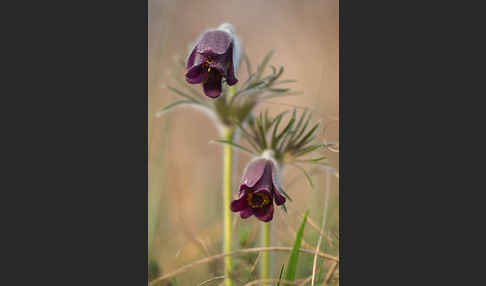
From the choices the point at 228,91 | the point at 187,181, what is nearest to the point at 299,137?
the point at 228,91

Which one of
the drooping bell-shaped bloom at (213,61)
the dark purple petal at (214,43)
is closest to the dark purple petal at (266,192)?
the drooping bell-shaped bloom at (213,61)

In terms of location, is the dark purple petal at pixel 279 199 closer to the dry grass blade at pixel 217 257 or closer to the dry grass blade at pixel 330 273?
the dry grass blade at pixel 217 257

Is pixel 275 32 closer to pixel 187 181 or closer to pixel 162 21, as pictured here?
pixel 162 21

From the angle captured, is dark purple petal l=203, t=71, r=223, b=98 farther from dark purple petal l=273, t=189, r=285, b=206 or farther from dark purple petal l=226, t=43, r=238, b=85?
dark purple petal l=273, t=189, r=285, b=206

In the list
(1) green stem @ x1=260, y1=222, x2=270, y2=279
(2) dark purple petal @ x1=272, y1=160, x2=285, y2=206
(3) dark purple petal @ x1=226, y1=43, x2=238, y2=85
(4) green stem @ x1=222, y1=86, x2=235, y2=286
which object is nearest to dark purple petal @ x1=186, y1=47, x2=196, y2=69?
(3) dark purple petal @ x1=226, y1=43, x2=238, y2=85

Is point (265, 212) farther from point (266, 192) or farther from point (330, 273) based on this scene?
point (330, 273)
